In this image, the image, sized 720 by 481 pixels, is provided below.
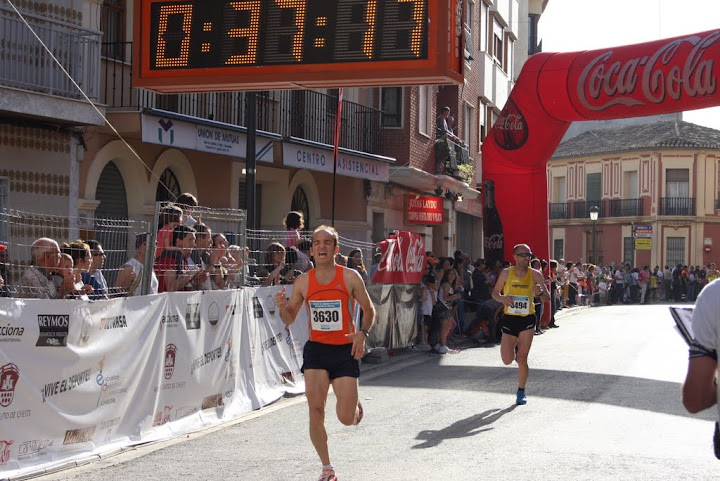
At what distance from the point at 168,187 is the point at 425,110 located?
12.2 meters

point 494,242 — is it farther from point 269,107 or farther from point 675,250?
point 675,250

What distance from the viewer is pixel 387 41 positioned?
1262cm

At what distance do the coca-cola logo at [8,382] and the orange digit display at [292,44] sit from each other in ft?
19.8

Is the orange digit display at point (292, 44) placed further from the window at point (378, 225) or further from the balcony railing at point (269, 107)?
the window at point (378, 225)

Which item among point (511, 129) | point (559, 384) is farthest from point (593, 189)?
point (559, 384)

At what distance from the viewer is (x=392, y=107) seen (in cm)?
2877

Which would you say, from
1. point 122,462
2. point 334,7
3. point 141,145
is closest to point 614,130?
point 141,145

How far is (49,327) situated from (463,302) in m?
15.3

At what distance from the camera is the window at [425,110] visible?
2986 cm

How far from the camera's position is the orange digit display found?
12.5m

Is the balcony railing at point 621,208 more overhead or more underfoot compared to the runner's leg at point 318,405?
more overhead

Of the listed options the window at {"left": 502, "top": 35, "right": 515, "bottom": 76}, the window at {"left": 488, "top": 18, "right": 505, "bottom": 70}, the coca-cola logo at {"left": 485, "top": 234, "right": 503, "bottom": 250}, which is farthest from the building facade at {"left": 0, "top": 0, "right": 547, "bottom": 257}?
the window at {"left": 502, "top": 35, "right": 515, "bottom": 76}

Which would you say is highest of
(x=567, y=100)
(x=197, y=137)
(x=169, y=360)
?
(x=567, y=100)

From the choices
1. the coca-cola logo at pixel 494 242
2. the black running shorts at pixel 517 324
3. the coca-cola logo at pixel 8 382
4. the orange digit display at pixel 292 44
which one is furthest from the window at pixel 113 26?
the coca-cola logo at pixel 8 382
